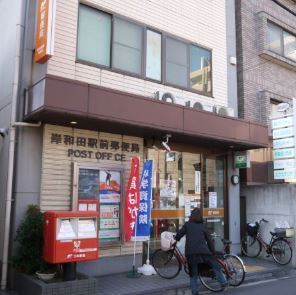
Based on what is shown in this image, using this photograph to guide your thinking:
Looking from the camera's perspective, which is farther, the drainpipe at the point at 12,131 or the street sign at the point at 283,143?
the street sign at the point at 283,143

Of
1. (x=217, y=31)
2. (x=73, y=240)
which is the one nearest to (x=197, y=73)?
(x=217, y=31)

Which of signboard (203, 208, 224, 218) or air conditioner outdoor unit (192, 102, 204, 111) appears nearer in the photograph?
air conditioner outdoor unit (192, 102, 204, 111)

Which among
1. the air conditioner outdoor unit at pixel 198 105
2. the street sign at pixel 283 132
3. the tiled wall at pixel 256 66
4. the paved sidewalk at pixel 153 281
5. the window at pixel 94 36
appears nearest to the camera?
the paved sidewalk at pixel 153 281

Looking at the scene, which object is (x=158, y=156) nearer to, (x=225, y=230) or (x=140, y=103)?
(x=140, y=103)

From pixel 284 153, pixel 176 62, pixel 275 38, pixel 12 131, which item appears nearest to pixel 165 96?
pixel 176 62

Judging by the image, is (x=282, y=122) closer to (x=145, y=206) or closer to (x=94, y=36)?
(x=145, y=206)

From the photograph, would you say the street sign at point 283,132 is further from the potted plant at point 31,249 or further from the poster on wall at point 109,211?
the potted plant at point 31,249

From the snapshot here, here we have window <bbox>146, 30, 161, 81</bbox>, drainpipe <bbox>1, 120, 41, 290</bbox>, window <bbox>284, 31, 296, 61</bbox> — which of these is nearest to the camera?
drainpipe <bbox>1, 120, 41, 290</bbox>

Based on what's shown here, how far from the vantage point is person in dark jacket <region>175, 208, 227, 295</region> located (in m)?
8.31

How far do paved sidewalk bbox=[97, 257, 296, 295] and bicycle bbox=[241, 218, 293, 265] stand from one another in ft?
1.66

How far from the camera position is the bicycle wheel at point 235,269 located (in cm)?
908

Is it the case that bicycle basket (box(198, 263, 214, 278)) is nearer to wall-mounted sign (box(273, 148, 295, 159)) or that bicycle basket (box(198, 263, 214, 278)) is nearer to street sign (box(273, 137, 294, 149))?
wall-mounted sign (box(273, 148, 295, 159))

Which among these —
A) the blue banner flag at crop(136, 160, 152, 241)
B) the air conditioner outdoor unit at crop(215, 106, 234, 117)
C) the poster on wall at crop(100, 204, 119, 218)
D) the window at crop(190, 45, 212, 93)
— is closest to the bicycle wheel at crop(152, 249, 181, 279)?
the blue banner flag at crop(136, 160, 152, 241)

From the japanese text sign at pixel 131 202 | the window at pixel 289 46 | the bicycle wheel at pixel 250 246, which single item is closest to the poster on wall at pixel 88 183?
the japanese text sign at pixel 131 202
